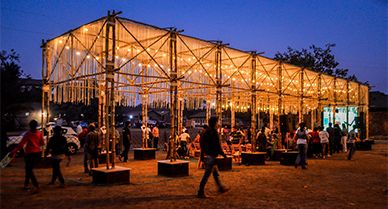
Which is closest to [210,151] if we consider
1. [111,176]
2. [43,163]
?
[111,176]

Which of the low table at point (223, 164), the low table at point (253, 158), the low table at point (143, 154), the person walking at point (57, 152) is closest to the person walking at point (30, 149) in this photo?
the person walking at point (57, 152)

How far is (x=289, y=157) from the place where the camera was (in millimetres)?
13867

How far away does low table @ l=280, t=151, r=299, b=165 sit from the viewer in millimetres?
13781

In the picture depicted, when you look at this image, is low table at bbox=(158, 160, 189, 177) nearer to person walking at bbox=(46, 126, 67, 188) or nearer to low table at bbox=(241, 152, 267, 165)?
person walking at bbox=(46, 126, 67, 188)

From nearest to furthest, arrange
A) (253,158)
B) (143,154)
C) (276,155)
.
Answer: (253,158), (143,154), (276,155)

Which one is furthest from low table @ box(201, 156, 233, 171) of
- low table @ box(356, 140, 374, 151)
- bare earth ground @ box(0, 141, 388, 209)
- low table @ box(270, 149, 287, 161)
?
low table @ box(356, 140, 374, 151)

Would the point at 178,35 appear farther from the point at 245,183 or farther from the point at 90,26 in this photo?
the point at 245,183

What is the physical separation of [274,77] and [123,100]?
28.2ft

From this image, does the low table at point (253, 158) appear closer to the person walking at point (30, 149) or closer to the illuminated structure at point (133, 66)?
the illuminated structure at point (133, 66)

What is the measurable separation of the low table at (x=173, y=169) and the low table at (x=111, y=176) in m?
1.48

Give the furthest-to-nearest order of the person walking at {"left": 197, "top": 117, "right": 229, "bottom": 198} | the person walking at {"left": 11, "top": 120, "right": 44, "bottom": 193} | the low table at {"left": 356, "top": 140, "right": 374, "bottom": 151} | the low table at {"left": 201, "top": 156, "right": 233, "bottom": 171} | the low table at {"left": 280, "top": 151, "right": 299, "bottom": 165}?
the low table at {"left": 356, "top": 140, "right": 374, "bottom": 151} < the low table at {"left": 280, "top": 151, "right": 299, "bottom": 165} < the low table at {"left": 201, "top": 156, "right": 233, "bottom": 171} < the person walking at {"left": 11, "top": 120, "right": 44, "bottom": 193} < the person walking at {"left": 197, "top": 117, "right": 229, "bottom": 198}

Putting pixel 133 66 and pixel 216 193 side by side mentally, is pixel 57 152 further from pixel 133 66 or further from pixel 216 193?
pixel 133 66

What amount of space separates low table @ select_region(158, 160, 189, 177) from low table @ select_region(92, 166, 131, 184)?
1.48 m

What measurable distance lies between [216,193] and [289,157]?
6563mm
